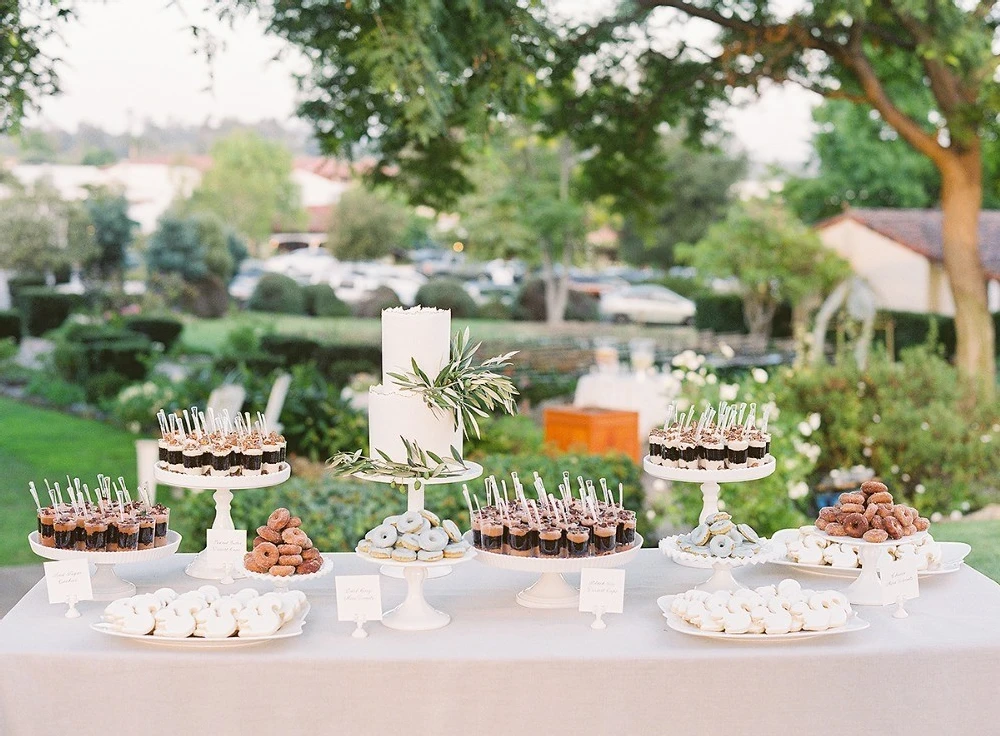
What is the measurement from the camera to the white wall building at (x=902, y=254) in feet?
70.9

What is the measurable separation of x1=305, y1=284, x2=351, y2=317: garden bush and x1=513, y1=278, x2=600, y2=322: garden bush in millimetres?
4600

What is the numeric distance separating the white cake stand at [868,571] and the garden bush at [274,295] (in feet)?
78.4

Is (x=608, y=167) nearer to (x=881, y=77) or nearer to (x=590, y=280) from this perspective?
(x=881, y=77)

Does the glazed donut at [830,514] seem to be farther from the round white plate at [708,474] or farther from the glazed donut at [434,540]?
the glazed donut at [434,540]

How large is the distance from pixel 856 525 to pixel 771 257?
1918 cm

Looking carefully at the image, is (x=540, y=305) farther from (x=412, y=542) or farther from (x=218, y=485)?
(x=412, y=542)

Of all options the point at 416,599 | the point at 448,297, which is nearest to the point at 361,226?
the point at 448,297

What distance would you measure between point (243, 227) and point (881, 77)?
962 inches

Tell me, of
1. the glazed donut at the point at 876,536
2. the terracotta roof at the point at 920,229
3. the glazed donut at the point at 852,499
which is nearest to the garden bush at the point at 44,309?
the terracotta roof at the point at 920,229

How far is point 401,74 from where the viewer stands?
20.5ft

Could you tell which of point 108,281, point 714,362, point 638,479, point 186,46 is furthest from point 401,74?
point 108,281

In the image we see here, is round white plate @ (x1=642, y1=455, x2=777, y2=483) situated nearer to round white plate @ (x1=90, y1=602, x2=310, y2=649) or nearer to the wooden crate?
round white plate @ (x1=90, y1=602, x2=310, y2=649)

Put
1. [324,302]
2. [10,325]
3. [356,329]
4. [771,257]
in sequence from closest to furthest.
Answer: [10,325] → [771,257] → [356,329] → [324,302]

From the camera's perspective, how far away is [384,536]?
3.27m
